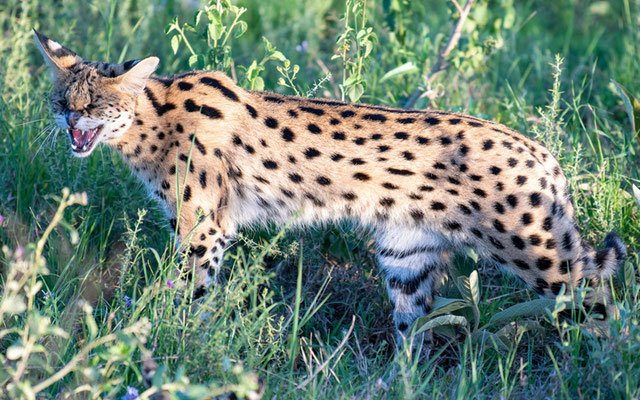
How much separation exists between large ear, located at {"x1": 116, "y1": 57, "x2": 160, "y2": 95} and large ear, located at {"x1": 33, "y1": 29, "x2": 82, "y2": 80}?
0.43 meters

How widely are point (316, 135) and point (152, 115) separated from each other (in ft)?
3.59

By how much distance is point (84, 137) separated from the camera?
16.2 ft

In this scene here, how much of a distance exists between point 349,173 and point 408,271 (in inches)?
31.2

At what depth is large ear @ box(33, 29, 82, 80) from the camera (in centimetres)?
493

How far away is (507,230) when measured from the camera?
14.9 ft

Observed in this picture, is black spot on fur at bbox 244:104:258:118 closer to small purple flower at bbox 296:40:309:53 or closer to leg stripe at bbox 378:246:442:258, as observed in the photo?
leg stripe at bbox 378:246:442:258

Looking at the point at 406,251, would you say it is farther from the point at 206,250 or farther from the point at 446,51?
the point at 446,51

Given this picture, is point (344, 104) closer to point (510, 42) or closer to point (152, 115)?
point (152, 115)

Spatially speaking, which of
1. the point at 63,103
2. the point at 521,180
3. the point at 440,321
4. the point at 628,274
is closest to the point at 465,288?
→ the point at 440,321

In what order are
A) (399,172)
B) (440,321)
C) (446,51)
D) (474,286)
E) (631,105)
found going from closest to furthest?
(440,321)
(474,286)
(399,172)
(631,105)
(446,51)

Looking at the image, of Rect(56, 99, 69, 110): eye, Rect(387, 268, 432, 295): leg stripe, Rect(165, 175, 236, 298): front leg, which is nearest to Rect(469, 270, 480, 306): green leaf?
Rect(387, 268, 432, 295): leg stripe

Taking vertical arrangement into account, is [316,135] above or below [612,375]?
above

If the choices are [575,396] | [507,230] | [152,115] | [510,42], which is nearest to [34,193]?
[152,115]

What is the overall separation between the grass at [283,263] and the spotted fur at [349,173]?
0.80 ft
